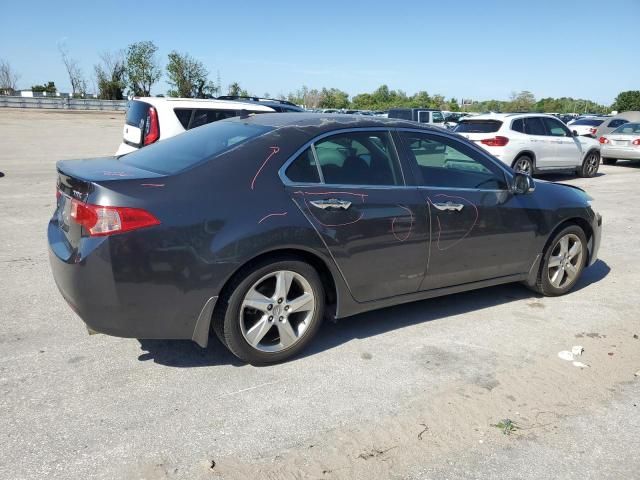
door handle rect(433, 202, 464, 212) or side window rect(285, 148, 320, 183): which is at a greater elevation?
side window rect(285, 148, 320, 183)

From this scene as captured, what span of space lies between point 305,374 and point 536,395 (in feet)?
4.75

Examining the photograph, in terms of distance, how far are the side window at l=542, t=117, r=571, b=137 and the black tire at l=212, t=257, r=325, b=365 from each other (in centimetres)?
1175

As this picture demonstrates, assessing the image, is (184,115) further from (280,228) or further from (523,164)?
(523,164)

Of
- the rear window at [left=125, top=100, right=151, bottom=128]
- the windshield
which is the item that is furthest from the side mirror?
the windshield

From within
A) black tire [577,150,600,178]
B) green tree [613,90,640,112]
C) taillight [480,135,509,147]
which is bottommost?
black tire [577,150,600,178]

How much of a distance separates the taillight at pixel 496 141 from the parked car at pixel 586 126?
11604mm

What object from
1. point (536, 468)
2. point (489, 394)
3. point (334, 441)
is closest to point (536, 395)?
point (489, 394)

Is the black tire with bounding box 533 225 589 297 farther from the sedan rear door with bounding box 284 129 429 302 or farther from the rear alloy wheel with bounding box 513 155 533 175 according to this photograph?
the rear alloy wheel with bounding box 513 155 533 175

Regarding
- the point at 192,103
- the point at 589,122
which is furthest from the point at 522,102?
the point at 192,103

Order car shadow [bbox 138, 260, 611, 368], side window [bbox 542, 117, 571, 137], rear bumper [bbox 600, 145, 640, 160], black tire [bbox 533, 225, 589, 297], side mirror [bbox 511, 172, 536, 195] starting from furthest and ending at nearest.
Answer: rear bumper [bbox 600, 145, 640, 160], side window [bbox 542, 117, 571, 137], black tire [bbox 533, 225, 589, 297], side mirror [bbox 511, 172, 536, 195], car shadow [bbox 138, 260, 611, 368]

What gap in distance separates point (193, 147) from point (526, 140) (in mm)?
10775

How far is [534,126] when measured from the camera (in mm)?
13164

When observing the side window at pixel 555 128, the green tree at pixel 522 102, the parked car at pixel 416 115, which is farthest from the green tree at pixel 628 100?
the side window at pixel 555 128

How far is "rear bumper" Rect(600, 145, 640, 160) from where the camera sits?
1683 cm
